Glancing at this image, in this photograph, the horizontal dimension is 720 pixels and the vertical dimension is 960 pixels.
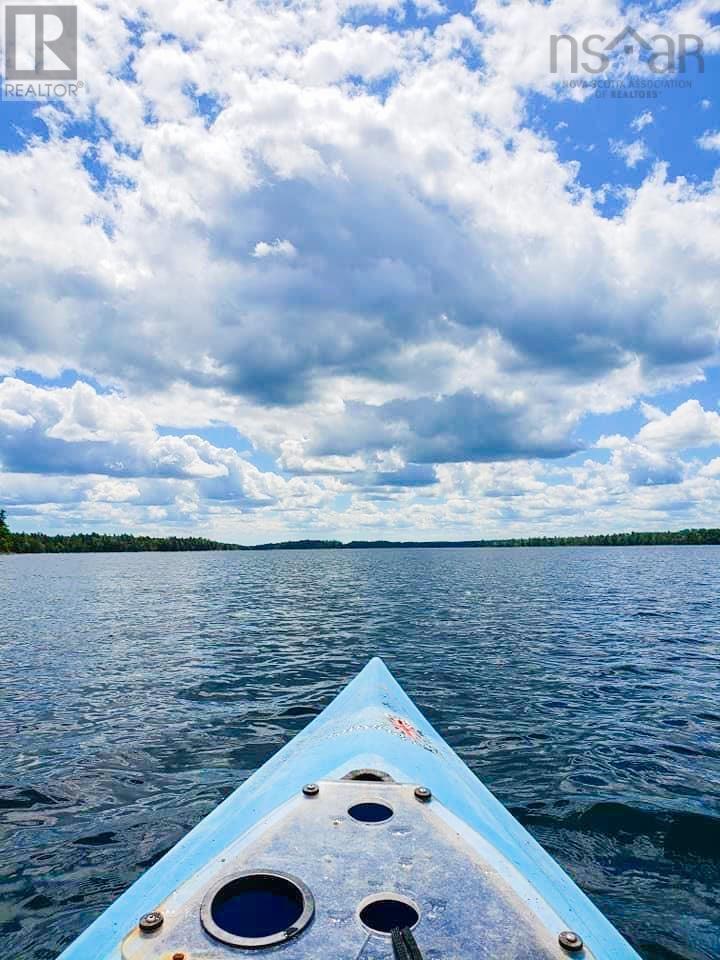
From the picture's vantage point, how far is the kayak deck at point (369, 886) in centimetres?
358

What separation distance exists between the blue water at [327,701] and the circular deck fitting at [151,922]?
2.68 m

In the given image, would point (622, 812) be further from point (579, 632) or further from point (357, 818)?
point (579, 632)

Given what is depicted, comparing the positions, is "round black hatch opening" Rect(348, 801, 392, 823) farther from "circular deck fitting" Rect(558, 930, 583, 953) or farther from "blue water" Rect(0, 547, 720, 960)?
"blue water" Rect(0, 547, 720, 960)

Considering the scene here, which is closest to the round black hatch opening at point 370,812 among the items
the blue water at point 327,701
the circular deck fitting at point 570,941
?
the circular deck fitting at point 570,941

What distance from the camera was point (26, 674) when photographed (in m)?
17.1

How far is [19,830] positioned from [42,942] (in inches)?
109

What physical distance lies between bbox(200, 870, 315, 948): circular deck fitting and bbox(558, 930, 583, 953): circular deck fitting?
1696 millimetres

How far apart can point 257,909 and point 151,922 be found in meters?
0.76

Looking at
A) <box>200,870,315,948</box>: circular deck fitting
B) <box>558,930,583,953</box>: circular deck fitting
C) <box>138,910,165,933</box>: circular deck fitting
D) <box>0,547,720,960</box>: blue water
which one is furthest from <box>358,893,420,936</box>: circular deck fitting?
<box>0,547,720,960</box>: blue water

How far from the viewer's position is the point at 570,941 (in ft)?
12.3

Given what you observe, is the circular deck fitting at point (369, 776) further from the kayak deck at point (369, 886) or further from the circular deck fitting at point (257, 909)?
the circular deck fitting at point (257, 909)

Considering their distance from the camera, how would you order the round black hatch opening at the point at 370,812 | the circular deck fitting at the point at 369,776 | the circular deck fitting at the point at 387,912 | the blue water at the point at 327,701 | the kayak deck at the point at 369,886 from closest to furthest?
the kayak deck at the point at 369,886 < the circular deck fitting at the point at 387,912 < the round black hatch opening at the point at 370,812 < the circular deck fitting at the point at 369,776 < the blue water at the point at 327,701

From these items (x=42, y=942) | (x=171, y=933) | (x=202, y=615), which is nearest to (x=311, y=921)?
(x=171, y=933)

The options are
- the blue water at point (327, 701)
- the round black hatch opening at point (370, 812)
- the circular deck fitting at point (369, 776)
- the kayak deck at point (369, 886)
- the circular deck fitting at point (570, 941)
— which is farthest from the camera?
the blue water at point (327, 701)
